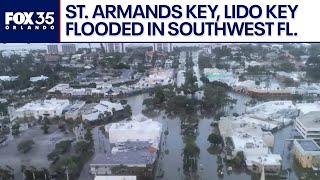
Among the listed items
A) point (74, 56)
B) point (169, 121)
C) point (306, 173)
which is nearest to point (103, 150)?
point (169, 121)

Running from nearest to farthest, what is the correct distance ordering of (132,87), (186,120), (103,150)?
1. (103,150)
2. (186,120)
3. (132,87)

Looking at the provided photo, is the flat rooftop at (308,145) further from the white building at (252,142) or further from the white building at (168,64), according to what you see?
the white building at (168,64)

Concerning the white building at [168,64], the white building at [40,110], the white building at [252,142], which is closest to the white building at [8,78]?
the white building at [40,110]

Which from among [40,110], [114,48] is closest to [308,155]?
[40,110]

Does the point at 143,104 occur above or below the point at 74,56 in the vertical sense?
below

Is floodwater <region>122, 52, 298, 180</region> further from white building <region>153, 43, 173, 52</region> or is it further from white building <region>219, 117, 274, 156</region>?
white building <region>153, 43, 173, 52</region>

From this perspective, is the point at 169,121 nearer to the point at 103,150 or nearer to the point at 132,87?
the point at 103,150
